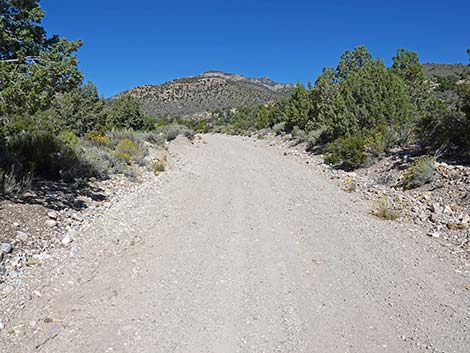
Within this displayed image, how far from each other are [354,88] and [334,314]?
1564 centimetres

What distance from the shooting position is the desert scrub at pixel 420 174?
10070 millimetres

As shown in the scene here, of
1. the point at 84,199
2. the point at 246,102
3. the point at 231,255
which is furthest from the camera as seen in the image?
the point at 246,102

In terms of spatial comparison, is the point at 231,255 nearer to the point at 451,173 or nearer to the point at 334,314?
the point at 334,314

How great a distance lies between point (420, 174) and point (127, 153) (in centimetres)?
1058

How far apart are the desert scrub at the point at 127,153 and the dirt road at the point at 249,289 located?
540 centimetres

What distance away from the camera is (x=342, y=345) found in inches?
156

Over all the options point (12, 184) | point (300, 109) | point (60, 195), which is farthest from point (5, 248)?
point (300, 109)

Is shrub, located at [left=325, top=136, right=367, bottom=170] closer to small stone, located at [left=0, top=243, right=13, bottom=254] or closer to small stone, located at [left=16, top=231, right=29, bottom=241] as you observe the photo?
small stone, located at [left=16, top=231, right=29, bottom=241]

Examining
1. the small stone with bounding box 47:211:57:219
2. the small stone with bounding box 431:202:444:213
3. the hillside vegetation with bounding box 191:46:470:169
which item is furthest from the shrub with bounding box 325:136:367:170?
the small stone with bounding box 47:211:57:219

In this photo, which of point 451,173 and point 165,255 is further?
point 451,173

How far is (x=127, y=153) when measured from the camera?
15.0m

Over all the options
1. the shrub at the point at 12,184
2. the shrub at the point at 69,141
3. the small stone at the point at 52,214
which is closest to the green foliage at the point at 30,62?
the shrub at the point at 12,184

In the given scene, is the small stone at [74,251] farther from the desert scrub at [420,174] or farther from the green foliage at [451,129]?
the green foliage at [451,129]

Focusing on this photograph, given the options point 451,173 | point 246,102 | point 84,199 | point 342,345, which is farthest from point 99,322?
point 246,102
